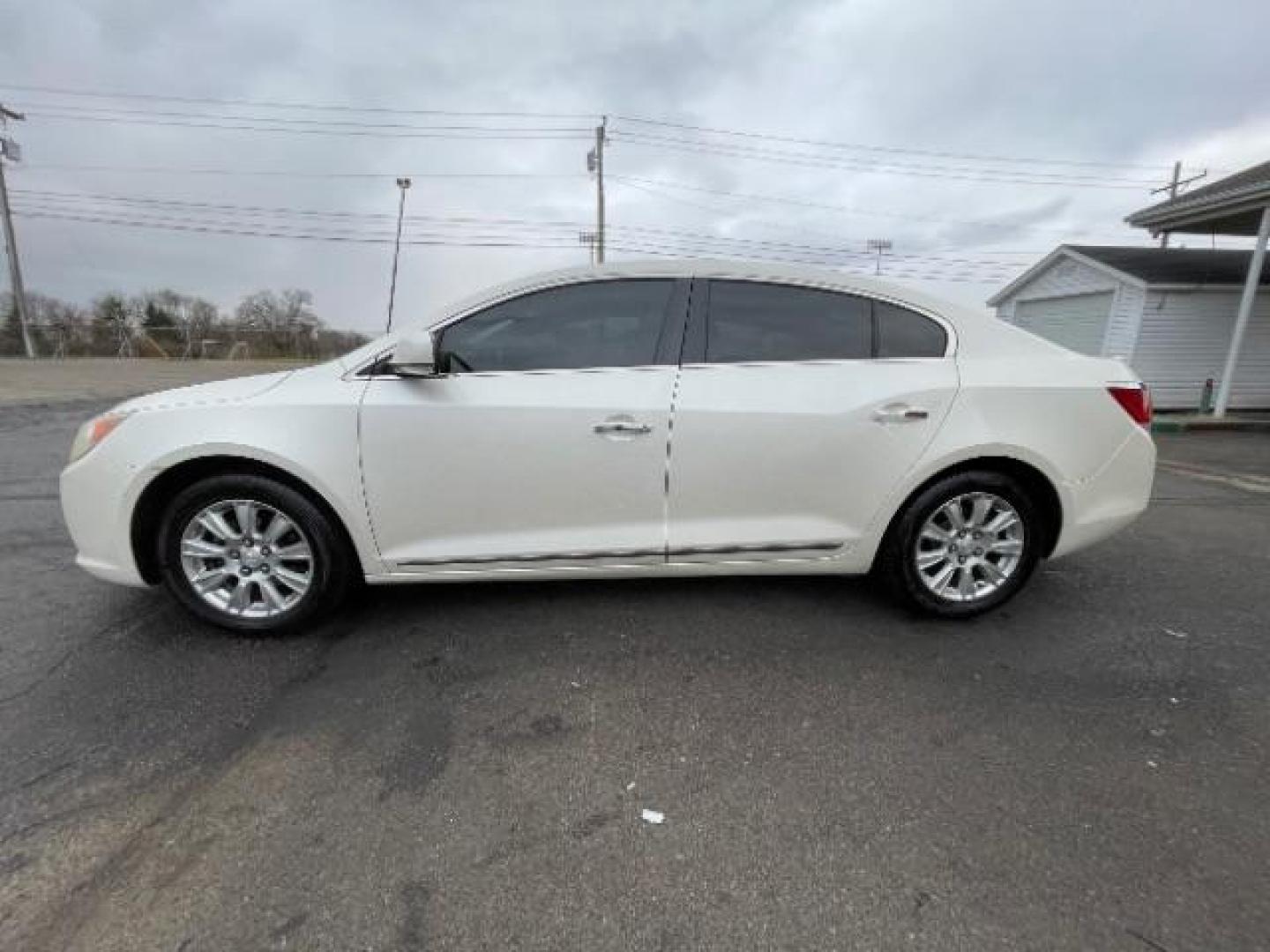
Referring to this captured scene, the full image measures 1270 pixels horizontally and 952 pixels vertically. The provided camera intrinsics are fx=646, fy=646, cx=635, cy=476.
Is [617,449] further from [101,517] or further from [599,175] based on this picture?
[599,175]

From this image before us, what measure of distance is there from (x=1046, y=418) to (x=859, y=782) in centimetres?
190

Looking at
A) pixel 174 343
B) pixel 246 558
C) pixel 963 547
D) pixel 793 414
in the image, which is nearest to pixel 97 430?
pixel 246 558

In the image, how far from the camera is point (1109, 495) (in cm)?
305

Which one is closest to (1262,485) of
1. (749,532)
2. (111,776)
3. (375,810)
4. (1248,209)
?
(749,532)

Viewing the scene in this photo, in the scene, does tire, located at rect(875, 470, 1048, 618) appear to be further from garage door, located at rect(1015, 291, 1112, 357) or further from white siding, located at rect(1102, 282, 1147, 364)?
white siding, located at rect(1102, 282, 1147, 364)

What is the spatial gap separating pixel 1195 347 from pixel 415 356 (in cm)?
1681

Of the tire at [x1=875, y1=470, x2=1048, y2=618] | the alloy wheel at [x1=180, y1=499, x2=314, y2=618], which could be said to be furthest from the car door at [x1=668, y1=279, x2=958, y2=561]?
the alloy wheel at [x1=180, y1=499, x2=314, y2=618]

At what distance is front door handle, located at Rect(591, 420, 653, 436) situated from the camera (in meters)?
2.67

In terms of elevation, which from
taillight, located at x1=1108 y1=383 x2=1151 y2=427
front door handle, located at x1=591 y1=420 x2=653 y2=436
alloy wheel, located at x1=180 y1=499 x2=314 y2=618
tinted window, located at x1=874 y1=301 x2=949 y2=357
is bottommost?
alloy wheel, located at x1=180 y1=499 x2=314 y2=618

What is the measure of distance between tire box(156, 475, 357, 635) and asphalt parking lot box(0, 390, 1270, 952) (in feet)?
0.53

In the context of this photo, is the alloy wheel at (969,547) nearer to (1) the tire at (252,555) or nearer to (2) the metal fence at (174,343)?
(1) the tire at (252,555)

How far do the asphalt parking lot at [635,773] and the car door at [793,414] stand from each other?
51 cm

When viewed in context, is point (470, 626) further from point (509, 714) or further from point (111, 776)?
point (111, 776)

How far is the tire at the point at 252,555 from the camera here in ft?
8.89
